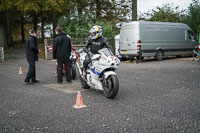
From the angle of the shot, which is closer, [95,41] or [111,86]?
[111,86]

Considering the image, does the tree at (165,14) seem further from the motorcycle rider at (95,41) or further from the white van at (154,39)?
the motorcycle rider at (95,41)

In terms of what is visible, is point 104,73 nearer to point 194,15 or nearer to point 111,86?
point 111,86

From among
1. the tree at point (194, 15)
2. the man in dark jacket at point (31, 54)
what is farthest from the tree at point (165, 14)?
the man in dark jacket at point (31, 54)

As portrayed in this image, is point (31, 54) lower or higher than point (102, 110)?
higher

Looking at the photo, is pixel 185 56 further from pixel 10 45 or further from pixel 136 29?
pixel 10 45

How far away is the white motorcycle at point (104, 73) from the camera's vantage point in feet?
21.0

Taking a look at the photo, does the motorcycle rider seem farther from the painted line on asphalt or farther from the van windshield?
the van windshield

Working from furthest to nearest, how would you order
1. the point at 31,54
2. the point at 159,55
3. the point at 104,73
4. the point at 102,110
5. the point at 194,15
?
the point at 194,15, the point at 159,55, the point at 31,54, the point at 104,73, the point at 102,110

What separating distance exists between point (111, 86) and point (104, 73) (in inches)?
15.6

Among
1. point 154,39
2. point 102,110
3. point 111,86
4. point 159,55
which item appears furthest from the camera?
point 159,55

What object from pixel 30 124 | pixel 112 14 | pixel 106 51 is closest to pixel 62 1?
pixel 112 14

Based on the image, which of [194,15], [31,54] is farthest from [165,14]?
[31,54]

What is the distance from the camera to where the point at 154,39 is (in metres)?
17.1

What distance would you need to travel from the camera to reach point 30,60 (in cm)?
919
